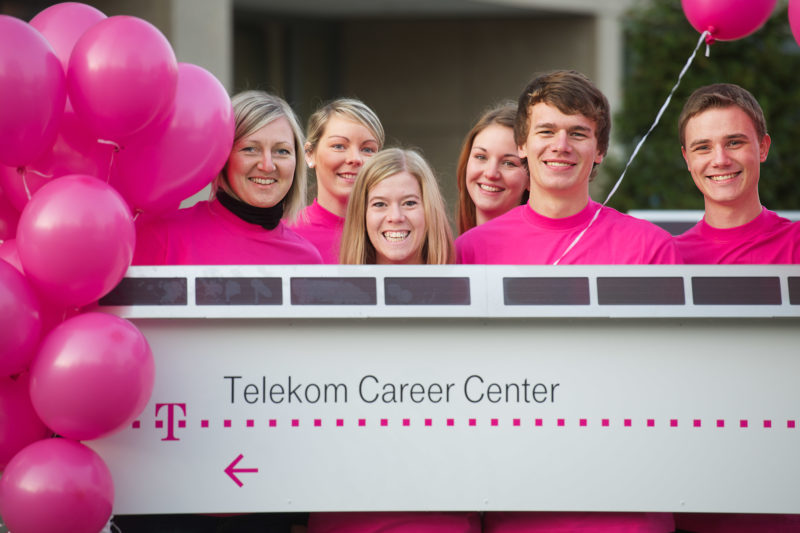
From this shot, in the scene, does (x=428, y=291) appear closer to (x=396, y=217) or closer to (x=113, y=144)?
(x=396, y=217)

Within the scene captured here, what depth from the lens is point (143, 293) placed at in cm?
307

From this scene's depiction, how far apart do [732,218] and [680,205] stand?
259 inches

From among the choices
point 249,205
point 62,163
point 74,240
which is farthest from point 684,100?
point 74,240

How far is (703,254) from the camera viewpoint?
375 cm

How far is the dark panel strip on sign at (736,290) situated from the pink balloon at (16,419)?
1.89m

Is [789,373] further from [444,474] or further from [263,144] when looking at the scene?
[263,144]

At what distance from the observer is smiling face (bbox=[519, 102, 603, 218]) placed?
3588mm

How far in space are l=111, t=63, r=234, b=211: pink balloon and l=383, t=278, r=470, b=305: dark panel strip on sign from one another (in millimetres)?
693

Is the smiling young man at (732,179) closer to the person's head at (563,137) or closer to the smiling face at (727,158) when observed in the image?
the smiling face at (727,158)

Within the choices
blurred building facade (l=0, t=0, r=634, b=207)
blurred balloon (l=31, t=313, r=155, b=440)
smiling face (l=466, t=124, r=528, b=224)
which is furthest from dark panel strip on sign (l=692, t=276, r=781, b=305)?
blurred building facade (l=0, t=0, r=634, b=207)

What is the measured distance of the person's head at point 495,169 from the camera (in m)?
4.40

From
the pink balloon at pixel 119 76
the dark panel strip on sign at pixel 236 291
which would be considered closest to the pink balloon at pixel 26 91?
the pink balloon at pixel 119 76

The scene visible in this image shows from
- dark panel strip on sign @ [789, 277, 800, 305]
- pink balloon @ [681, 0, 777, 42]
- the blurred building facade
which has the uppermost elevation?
the blurred building facade

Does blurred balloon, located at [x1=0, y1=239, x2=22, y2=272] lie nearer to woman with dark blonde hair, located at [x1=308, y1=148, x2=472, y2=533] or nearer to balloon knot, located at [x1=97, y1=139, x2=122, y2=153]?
balloon knot, located at [x1=97, y1=139, x2=122, y2=153]
